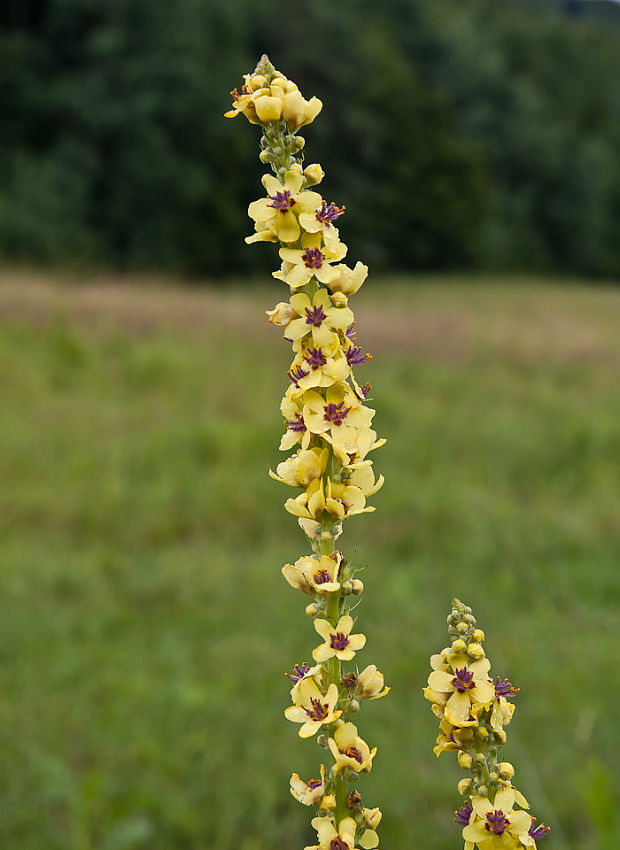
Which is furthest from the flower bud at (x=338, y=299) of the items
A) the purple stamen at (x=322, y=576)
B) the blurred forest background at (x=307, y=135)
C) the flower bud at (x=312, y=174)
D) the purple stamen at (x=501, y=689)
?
the blurred forest background at (x=307, y=135)

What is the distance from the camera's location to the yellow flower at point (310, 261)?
69 centimetres

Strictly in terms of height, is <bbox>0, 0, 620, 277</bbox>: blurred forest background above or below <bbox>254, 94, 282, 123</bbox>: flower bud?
above

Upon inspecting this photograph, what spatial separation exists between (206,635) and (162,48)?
2418 centimetres

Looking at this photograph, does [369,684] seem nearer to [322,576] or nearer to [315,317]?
[322,576]

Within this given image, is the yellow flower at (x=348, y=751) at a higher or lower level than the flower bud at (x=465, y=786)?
higher

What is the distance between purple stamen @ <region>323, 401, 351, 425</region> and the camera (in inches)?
25.8

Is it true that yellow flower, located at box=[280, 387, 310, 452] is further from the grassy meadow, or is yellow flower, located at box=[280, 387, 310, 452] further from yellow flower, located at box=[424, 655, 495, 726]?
the grassy meadow

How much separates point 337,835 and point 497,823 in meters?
0.11

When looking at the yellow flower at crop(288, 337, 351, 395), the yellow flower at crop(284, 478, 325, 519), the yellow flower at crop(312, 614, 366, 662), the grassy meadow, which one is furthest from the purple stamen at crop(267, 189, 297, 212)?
the grassy meadow

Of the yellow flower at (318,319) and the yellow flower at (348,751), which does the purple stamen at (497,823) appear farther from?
the yellow flower at (318,319)

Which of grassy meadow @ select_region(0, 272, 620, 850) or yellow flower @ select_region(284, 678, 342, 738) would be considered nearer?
yellow flower @ select_region(284, 678, 342, 738)

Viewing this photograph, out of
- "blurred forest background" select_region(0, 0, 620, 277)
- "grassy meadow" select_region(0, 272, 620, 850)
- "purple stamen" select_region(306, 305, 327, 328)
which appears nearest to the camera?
"purple stamen" select_region(306, 305, 327, 328)

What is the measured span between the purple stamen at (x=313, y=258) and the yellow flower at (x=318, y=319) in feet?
0.07

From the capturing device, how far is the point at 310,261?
27.3 inches
